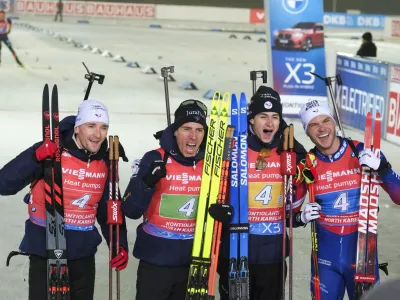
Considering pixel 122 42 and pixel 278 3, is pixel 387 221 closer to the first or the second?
pixel 278 3

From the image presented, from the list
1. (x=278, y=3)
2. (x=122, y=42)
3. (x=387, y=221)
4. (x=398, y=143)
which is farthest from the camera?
(x=122, y=42)

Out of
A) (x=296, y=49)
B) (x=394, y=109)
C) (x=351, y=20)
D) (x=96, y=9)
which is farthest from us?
(x=96, y=9)

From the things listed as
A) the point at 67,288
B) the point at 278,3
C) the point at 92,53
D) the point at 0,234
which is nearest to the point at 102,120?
the point at 67,288

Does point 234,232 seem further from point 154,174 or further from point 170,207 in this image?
point 154,174

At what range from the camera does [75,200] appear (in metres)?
4.67

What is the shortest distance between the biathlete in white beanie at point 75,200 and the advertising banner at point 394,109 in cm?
890

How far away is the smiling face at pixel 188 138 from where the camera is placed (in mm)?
4656

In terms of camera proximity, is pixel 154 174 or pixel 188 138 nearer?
pixel 154 174

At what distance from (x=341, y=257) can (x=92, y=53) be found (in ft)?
78.8

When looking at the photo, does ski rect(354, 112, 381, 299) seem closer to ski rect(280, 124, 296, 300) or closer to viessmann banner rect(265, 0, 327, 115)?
ski rect(280, 124, 296, 300)

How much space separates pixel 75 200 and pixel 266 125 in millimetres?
1185

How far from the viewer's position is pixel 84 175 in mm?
4648

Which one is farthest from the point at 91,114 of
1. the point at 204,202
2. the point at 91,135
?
the point at 204,202

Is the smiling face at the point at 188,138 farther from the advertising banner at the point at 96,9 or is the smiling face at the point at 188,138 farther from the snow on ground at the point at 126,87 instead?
the advertising banner at the point at 96,9
